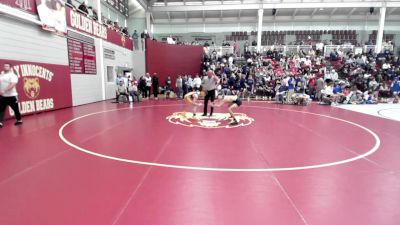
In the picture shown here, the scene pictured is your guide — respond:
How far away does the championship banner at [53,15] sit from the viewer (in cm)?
1056

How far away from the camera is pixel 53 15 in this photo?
36.7 feet

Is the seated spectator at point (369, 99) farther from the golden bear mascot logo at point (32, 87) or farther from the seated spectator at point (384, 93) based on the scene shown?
the golden bear mascot logo at point (32, 87)

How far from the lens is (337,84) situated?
16578 millimetres

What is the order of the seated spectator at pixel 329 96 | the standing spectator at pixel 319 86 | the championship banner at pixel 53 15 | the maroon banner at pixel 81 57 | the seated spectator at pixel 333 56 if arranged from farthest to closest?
the seated spectator at pixel 333 56
the standing spectator at pixel 319 86
the seated spectator at pixel 329 96
the maroon banner at pixel 81 57
the championship banner at pixel 53 15

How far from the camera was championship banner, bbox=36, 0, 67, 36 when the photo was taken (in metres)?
10.6

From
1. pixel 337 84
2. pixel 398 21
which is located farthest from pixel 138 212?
pixel 398 21

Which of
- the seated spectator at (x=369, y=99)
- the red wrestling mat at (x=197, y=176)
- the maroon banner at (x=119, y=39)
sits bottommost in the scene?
the red wrestling mat at (x=197, y=176)

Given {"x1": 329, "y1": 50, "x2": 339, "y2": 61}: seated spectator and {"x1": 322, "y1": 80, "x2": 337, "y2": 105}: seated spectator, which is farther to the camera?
{"x1": 329, "y1": 50, "x2": 339, "y2": 61}: seated spectator

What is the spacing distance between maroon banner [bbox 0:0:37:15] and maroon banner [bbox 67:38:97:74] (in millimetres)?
2456

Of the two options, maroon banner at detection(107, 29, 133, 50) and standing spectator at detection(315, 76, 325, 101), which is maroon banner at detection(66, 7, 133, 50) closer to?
maroon banner at detection(107, 29, 133, 50)

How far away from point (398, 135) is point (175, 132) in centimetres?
598

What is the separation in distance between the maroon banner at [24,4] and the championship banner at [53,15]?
0.56 ft

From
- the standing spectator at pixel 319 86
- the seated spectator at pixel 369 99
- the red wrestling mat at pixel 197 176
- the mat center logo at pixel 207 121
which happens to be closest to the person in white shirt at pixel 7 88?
the red wrestling mat at pixel 197 176

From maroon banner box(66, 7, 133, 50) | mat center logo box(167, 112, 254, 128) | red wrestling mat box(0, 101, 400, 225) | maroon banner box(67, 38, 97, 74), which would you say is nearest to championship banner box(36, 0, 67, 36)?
maroon banner box(66, 7, 133, 50)
